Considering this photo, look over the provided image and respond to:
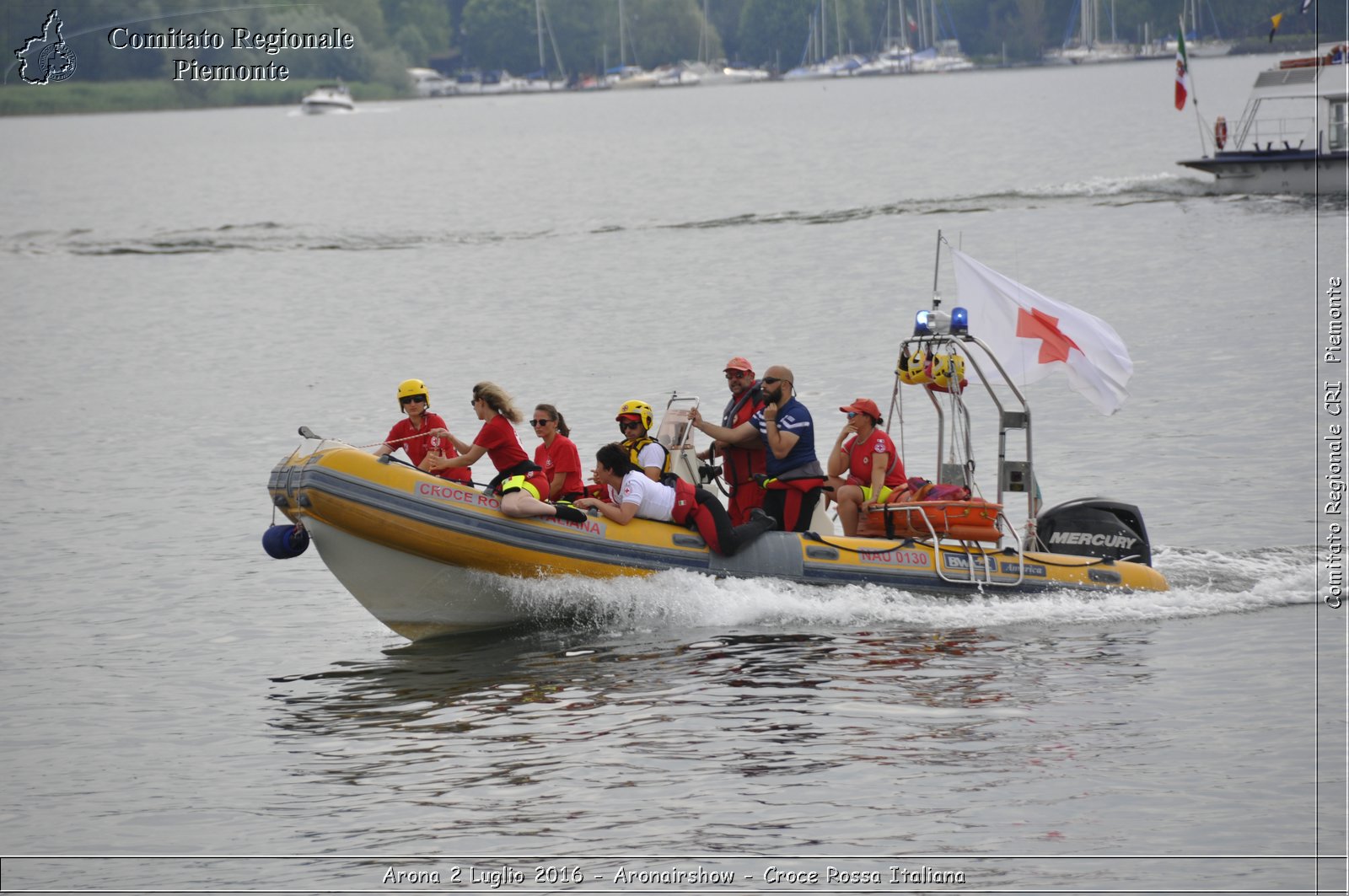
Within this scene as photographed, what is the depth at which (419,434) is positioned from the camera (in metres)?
12.0

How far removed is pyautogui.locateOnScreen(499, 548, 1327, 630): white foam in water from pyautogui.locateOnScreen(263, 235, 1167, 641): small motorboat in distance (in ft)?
0.22

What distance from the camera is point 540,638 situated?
1199 centimetres

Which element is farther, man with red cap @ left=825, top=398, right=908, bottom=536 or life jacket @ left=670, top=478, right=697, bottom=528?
man with red cap @ left=825, top=398, right=908, bottom=536

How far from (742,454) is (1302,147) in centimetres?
3045

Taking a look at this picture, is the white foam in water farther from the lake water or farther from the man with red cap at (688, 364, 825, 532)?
the man with red cap at (688, 364, 825, 532)

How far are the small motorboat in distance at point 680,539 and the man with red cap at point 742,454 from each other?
309 millimetres

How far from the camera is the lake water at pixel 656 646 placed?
8.52 meters

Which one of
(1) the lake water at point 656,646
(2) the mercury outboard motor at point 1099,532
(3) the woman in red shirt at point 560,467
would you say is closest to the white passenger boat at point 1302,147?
(1) the lake water at point 656,646

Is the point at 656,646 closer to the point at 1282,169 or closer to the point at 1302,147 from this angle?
the point at 1282,169

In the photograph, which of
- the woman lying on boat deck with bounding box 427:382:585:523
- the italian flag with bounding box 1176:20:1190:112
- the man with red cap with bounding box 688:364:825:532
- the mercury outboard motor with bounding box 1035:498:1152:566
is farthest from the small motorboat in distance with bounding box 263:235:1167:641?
the italian flag with bounding box 1176:20:1190:112

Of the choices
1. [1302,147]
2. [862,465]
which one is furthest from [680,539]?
[1302,147]

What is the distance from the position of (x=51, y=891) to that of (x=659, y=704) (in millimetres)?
3719

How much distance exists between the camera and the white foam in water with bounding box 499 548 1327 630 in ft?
38.6

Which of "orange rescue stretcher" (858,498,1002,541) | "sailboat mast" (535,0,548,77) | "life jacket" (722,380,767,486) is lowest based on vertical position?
"orange rescue stretcher" (858,498,1002,541)
